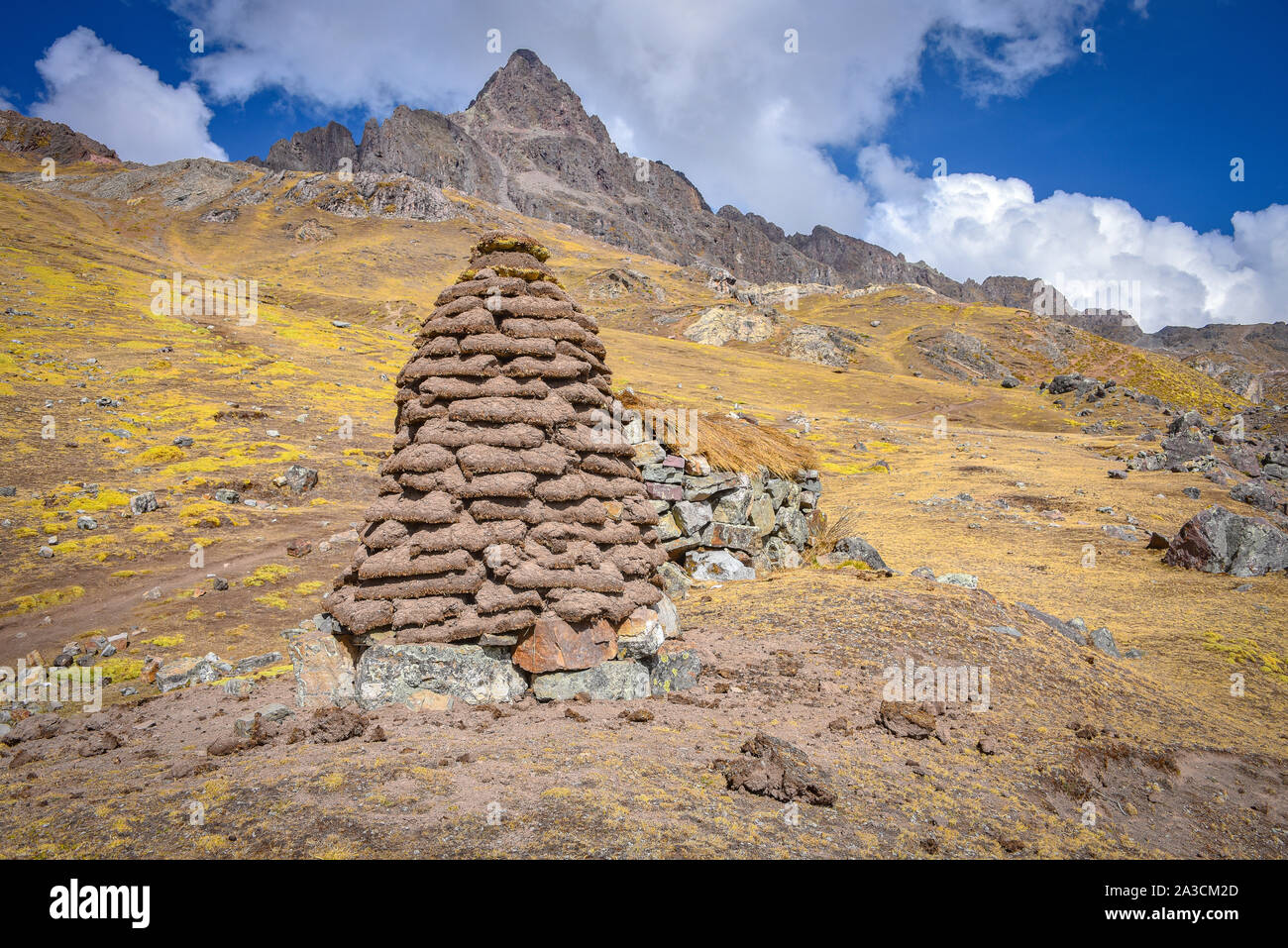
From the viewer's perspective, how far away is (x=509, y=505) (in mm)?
7105

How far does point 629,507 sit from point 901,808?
443 centimetres

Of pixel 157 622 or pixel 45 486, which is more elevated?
pixel 45 486

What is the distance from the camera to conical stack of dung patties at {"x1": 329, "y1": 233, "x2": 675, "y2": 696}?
660cm

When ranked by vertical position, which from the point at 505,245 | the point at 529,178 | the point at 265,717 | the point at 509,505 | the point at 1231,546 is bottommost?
the point at 265,717

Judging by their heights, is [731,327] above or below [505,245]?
above

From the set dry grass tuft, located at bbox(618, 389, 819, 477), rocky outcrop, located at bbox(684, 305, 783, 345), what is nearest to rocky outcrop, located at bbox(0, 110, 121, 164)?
rocky outcrop, located at bbox(684, 305, 783, 345)

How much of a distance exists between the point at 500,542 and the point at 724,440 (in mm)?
7760

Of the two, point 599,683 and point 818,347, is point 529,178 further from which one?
point 599,683

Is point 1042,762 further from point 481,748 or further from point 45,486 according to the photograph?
point 45,486

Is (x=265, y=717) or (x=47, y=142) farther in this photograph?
(x=47, y=142)

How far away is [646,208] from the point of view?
196 m

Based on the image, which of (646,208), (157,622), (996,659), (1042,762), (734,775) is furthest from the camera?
(646,208)

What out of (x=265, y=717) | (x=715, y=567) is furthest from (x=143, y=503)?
(x=715, y=567)

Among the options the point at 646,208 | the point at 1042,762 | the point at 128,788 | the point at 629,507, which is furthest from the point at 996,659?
the point at 646,208
